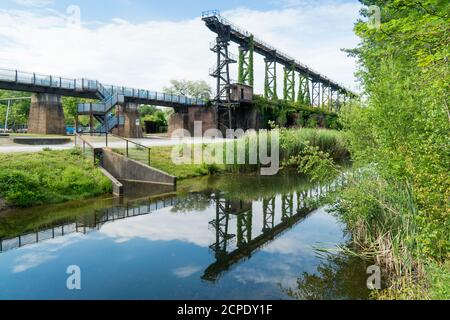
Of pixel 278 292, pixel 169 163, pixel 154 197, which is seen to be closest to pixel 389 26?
pixel 278 292

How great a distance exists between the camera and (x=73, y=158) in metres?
15.0

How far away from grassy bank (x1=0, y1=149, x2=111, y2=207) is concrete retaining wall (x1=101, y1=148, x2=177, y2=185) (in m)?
1.12

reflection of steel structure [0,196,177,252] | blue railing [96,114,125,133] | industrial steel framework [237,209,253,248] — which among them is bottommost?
industrial steel framework [237,209,253,248]

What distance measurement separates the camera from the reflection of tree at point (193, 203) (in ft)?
39.0

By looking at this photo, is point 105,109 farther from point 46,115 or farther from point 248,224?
point 248,224

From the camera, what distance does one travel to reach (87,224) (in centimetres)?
973

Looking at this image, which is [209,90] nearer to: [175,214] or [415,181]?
[175,214]

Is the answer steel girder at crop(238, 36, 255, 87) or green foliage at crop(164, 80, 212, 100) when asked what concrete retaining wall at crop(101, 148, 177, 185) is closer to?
steel girder at crop(238, 36, 255, 87)

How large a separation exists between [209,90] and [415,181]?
7049cm

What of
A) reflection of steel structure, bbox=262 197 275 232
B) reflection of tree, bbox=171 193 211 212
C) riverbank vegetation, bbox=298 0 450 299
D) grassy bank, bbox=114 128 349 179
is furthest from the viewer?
grassy bank, bbox=114 128 349 179

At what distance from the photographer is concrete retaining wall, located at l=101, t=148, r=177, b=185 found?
51.2ft

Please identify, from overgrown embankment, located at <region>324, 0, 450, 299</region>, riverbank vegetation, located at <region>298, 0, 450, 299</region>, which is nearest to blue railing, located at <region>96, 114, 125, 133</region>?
riverbank vegetation, located at <region>298, 0, 450, 299</region>

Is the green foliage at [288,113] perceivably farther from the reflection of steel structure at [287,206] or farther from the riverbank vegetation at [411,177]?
the riverbank vegetation at [411,177]

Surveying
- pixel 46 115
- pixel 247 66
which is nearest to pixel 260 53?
pixel 247 66
